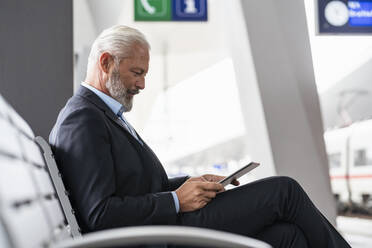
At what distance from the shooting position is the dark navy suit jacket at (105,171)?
6.66 ft

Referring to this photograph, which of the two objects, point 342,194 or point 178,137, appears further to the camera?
point 178,137

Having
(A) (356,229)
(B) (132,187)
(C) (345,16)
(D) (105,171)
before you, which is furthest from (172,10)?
(A) (356,229)

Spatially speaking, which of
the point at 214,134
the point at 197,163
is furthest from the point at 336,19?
the point at 197,163

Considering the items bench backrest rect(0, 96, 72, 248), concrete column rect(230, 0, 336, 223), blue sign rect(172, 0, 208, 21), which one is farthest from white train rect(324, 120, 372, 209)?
bench backrest rect(0, 96, 72, 248)

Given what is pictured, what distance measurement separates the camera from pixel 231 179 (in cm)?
246

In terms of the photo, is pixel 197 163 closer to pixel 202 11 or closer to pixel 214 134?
pixel 214 134

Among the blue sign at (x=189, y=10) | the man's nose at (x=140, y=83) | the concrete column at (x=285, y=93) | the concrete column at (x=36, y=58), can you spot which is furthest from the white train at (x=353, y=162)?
the man's nose at (x=140, y=83)

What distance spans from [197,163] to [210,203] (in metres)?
28.0

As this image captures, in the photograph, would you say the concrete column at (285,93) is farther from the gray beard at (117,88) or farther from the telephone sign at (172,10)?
the gray beard at (117,88)

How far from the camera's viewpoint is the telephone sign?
20.8 ft

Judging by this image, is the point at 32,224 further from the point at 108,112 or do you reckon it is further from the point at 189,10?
Answer: the point at 189,10

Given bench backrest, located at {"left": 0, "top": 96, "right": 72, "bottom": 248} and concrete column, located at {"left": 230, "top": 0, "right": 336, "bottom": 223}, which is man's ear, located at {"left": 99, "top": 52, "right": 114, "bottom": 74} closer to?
bench backrest, located at {"left": 0, "top": 96, "right": 72, "bottom": 248}

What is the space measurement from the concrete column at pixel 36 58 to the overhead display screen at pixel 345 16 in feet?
11.2

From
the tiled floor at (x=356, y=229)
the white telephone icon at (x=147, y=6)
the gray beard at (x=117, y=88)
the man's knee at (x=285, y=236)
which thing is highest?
the white telephone icon at (x=147, y=6)
